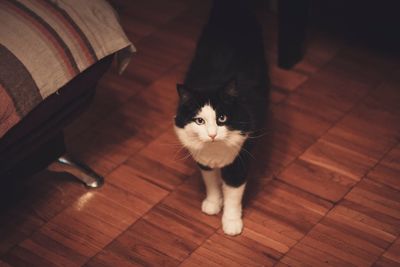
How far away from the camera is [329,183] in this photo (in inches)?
66.4

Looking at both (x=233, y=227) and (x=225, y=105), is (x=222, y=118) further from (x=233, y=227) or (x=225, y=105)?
(x=233, y=227)

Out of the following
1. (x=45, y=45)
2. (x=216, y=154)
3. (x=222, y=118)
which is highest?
(x=45, y=45)

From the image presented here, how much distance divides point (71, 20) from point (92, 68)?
12 cm

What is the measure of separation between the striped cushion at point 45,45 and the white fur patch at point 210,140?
0.27 m

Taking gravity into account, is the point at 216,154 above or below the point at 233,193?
above

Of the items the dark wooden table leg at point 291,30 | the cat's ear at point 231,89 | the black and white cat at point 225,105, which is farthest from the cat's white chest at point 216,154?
the dark wooden table leg at point 291,30

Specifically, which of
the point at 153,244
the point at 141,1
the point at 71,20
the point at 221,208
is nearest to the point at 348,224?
the point at 221,208

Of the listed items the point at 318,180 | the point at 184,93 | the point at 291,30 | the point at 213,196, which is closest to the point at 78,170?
the point at 213,196

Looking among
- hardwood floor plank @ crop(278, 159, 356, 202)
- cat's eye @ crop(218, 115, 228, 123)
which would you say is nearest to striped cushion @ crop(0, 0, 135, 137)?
cat's eye @ crop(218, 115, 228, 123)

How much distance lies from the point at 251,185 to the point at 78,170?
0.47m

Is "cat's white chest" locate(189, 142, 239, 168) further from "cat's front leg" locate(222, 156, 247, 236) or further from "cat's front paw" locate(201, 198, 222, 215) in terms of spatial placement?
"cat's front paw" locate(201, 198, 222, 215)

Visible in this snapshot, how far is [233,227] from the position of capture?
155 centimetres

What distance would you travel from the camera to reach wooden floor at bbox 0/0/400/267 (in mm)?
1523

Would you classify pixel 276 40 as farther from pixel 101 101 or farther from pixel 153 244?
pixel 153 244
